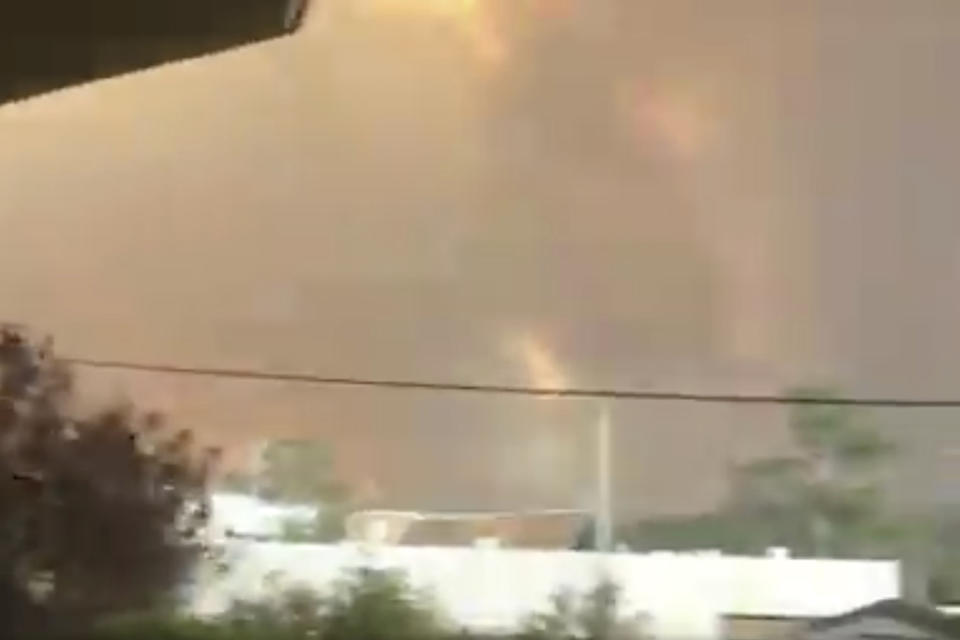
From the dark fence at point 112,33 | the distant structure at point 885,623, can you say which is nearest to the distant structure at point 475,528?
the distant structure at point 885,623

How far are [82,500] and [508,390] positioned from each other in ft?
1.58

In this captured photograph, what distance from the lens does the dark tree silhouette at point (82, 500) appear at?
5.36ft

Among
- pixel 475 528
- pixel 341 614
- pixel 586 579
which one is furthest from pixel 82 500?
pixel 586 579

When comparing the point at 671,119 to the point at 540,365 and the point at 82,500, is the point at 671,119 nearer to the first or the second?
the point at 540,365

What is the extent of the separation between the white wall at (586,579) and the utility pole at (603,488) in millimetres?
18

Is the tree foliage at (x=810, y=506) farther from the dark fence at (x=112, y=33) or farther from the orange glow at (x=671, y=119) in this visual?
the dark fence at (x=112, y=33)

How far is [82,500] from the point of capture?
1.65 meters

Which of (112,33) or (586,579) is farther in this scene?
(112,33)

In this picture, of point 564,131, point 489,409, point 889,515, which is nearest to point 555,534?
point 489,409

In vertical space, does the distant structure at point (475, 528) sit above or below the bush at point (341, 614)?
above

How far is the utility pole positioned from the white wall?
0.06 ft

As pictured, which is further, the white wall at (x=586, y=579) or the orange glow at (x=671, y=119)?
the orange glow at (x=671, y=119)

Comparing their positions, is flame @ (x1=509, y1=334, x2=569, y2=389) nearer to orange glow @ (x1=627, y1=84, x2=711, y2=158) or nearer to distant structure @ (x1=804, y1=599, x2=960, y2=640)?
orange glow @ (x1=627, y1=84, x2=711, y2=158)

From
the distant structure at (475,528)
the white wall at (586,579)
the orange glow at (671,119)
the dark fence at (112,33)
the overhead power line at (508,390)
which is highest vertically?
the dark fence at (112,33)
